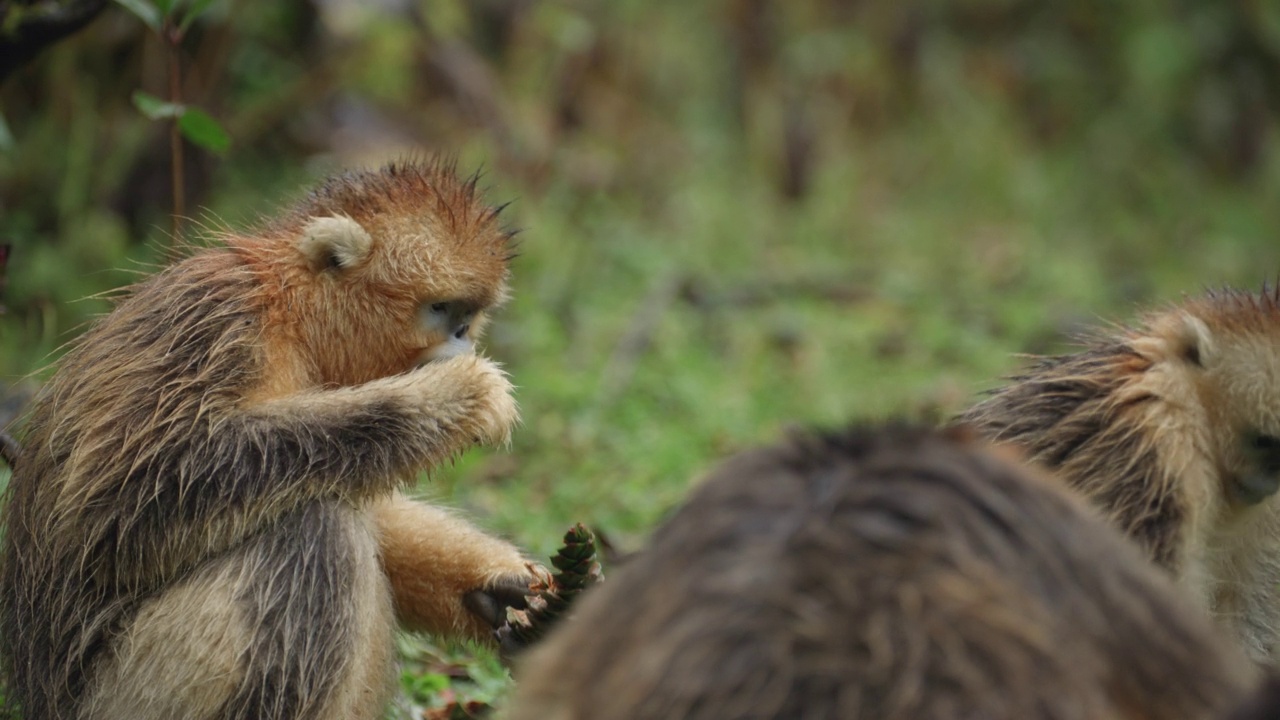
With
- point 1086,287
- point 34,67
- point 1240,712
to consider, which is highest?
point 1086,287

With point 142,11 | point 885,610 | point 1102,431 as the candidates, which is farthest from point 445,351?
point 885,610

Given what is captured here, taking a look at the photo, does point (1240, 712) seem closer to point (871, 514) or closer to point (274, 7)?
point (871, 514)

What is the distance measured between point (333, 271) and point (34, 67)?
449 centimetres

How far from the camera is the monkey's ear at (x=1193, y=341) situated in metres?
4.27

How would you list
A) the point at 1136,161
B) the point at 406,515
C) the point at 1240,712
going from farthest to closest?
the point at 1136,161
the point at 406,515
the point at 1240,712

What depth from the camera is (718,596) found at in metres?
2.42

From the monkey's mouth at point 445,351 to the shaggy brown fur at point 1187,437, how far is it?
1635 millimetres

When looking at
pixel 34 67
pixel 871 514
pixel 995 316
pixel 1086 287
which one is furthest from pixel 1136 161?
pixel 871 514

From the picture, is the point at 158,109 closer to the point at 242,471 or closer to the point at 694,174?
the point at 242,471

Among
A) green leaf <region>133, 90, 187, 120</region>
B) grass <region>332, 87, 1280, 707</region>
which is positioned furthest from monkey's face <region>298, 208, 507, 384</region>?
grass <region>332, 87, 1280, 707</region>

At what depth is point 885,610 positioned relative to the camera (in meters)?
2.36

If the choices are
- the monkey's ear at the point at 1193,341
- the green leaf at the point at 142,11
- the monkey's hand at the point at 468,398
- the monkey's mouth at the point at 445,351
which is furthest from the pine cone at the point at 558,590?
the green leaf at the point at 142,11

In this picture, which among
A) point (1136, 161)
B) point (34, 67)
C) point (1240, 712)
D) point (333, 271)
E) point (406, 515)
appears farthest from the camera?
point (1136, 161)

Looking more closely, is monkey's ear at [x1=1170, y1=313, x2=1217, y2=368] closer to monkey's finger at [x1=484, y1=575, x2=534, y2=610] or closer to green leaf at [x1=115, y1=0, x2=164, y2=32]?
monkey's finger at [x1=484, y1=575, x2=534, y2=610]
